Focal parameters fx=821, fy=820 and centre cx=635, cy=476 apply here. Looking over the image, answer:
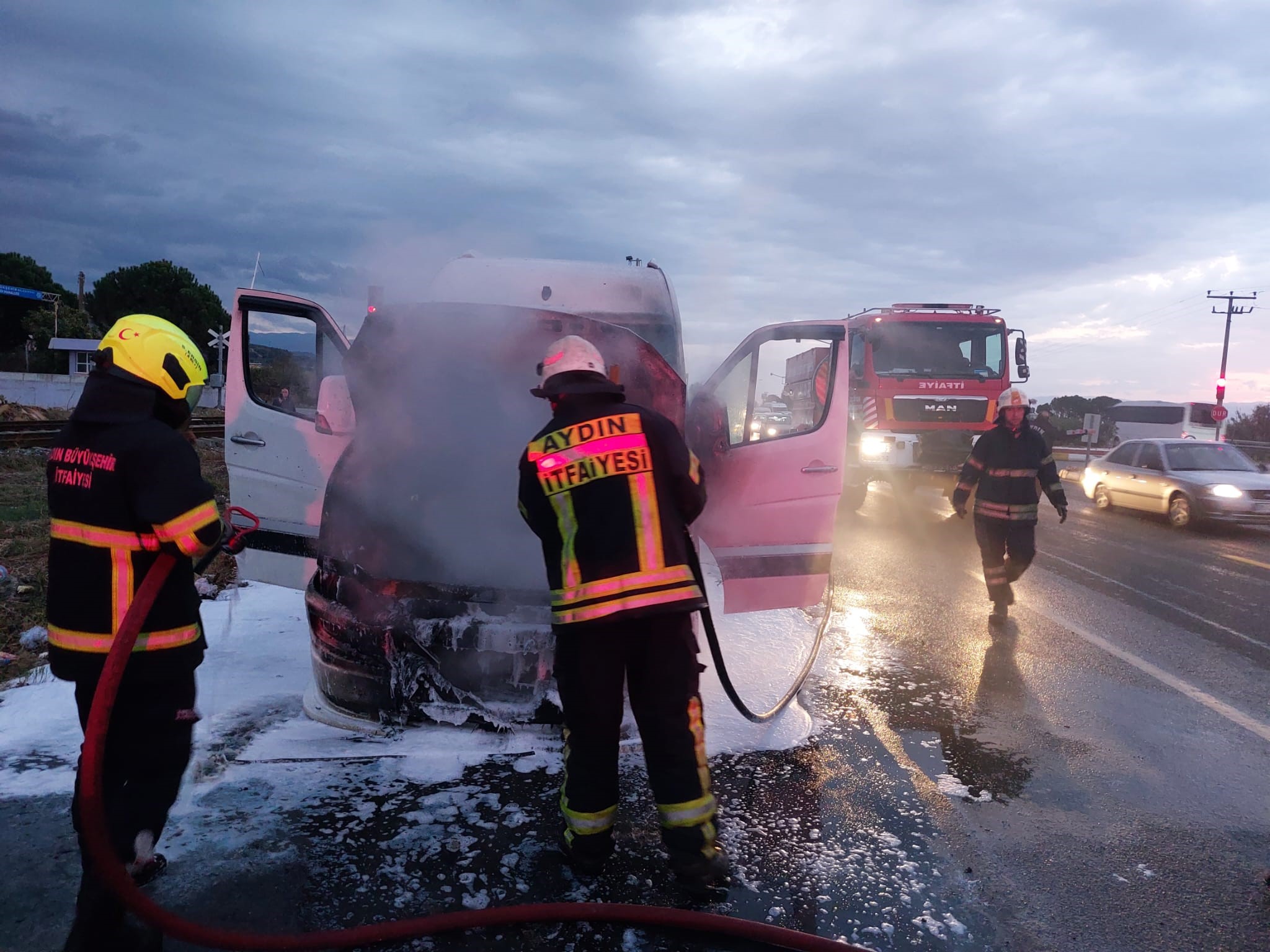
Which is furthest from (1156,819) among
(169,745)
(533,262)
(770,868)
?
(533,262)

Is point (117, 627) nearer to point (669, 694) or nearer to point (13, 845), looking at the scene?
point (13, 845)

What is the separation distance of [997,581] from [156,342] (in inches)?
226

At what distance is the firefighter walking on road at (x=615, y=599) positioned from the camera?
261cm

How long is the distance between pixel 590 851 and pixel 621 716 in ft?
1.45

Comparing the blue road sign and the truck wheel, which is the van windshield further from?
the blue road sign

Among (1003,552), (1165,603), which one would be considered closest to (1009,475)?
(1003,552)

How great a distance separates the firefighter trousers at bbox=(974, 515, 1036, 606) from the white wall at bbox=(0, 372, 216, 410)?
2671cm

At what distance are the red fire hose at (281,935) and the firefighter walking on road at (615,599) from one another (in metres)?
0.26

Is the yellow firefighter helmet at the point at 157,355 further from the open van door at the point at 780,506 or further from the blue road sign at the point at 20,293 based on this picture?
the blue road sign at the point at 20,293

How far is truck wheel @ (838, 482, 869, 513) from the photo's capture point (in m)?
12.3

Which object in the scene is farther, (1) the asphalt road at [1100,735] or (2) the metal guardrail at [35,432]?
(2) the metal guardrail at [35,432]

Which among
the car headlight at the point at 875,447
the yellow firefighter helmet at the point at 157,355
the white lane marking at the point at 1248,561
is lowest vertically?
the white lane marking at the point at 1248,561

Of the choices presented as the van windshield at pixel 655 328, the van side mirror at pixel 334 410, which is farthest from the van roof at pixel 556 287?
the van side mirror at pixel 334 410

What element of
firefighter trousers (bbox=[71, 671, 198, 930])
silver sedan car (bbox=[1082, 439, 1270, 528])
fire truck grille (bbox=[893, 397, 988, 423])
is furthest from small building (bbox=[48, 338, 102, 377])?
firefighter trousers (bbox=[71, 671, 198, 930])
